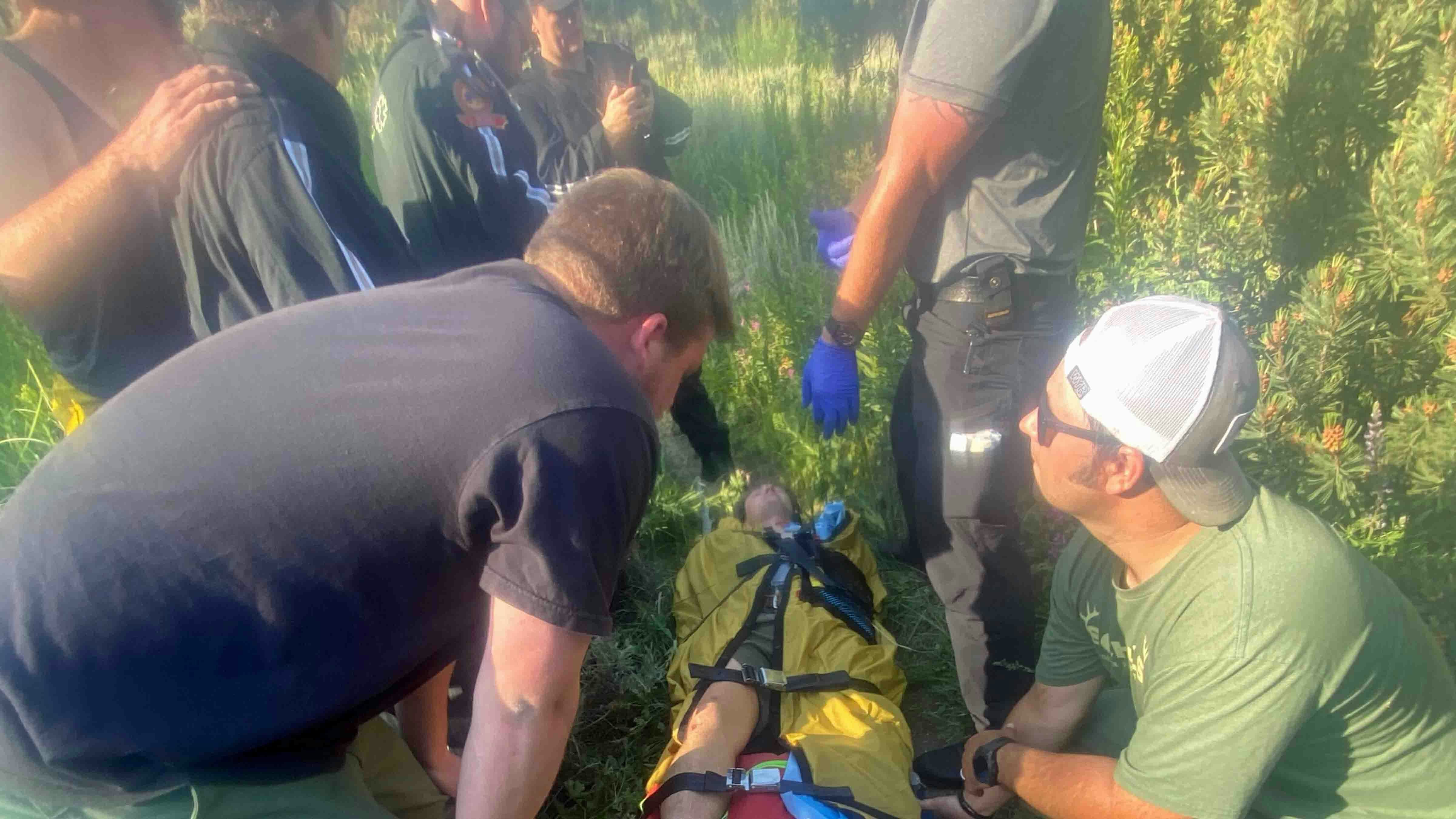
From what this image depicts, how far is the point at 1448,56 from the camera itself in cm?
184

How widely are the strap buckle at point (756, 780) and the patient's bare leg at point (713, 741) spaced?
0.04 metres

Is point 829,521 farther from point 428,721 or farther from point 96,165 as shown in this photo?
point 96,165

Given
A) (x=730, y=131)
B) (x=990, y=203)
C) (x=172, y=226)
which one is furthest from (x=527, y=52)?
(x=990, y=203)

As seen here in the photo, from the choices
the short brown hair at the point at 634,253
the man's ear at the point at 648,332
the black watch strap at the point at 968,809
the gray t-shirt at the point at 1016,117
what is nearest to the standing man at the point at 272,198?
the short brown hair at the point at 634,253

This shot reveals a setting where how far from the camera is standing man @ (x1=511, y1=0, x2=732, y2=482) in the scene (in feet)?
10.2

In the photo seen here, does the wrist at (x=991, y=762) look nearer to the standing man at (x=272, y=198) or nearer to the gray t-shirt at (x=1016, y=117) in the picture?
the gray t-shirt at (x=1016, y=117)

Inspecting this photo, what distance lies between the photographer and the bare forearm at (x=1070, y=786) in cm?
153

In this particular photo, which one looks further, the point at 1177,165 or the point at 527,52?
the point at 527,52

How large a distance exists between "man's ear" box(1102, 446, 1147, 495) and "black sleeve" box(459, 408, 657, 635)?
885mm

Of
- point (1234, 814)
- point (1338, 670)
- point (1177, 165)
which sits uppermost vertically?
point (1177, 165)

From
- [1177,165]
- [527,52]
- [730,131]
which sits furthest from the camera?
[730,131]

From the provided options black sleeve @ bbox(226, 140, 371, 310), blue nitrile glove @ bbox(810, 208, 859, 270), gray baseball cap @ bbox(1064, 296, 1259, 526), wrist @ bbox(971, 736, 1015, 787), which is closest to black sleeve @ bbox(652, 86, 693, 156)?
blue nitrile glove @ bbox(810, 208, 859, 270)

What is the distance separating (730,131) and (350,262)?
365 cm

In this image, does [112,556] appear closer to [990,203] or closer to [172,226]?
[172,226]
